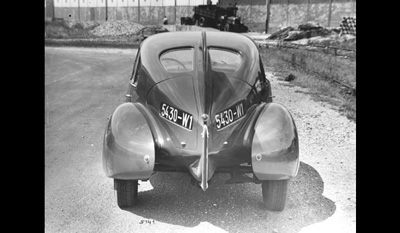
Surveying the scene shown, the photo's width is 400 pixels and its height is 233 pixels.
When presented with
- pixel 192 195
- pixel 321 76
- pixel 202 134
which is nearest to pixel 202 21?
pixel 321 76

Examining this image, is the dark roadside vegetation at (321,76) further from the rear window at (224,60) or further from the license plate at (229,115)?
the license plate at (229,115)

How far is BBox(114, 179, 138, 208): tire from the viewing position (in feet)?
13.6

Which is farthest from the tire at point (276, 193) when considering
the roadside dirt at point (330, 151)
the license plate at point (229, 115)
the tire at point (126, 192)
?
the tire at point (126, 192)

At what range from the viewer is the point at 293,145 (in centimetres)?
400

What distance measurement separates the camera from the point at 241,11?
4019 cm

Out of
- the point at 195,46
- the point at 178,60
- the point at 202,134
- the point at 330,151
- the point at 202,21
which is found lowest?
the point at 330,151

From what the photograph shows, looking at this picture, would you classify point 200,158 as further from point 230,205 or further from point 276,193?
point 276,193

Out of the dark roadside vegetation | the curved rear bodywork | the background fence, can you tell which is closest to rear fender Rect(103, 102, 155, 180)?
the curved rear bodywork

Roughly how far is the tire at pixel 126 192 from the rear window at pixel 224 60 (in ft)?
5.08

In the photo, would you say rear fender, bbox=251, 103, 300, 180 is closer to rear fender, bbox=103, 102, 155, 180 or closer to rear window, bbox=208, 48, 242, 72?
rear window, bbox=208, 48, 242, 72

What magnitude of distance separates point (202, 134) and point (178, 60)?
1.22 metres

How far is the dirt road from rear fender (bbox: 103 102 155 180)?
0.48 meters
